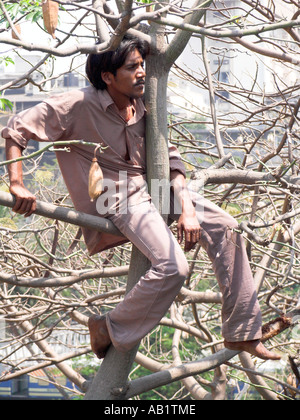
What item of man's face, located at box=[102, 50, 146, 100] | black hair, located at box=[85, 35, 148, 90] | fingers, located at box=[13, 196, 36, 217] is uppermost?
black hair, located at box=[85, 35, 148, 90]

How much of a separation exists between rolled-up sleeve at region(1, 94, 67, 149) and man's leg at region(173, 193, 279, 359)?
621 mm

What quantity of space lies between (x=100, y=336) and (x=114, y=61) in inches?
43.9

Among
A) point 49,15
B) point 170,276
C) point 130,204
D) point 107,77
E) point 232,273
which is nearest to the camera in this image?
point 49,15

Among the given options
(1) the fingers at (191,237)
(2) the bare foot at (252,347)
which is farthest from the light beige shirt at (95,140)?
(2) the bare foot at (252,347)

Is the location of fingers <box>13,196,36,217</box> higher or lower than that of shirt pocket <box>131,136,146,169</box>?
lower

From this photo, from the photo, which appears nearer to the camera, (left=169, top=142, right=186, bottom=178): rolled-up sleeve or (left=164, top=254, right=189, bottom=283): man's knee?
(left=164, top=254, right=189, bottom=283): man's knee

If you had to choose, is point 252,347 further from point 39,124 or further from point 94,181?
point 39,124

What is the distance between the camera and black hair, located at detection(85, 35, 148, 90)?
2.70 metres

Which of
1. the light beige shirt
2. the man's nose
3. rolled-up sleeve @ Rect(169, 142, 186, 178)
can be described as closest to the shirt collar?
the light beige shirt

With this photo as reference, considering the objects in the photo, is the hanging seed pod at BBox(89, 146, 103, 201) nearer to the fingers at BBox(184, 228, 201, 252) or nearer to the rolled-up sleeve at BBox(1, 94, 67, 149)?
the rolled-up sleeve at BBox(1, 94, 67, 149)

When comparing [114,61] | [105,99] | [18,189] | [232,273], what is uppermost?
[114,61]

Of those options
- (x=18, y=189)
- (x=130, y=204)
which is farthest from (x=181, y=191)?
(x=18, y=189)

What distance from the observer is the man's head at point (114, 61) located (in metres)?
2.70

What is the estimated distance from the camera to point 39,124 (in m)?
2.62
